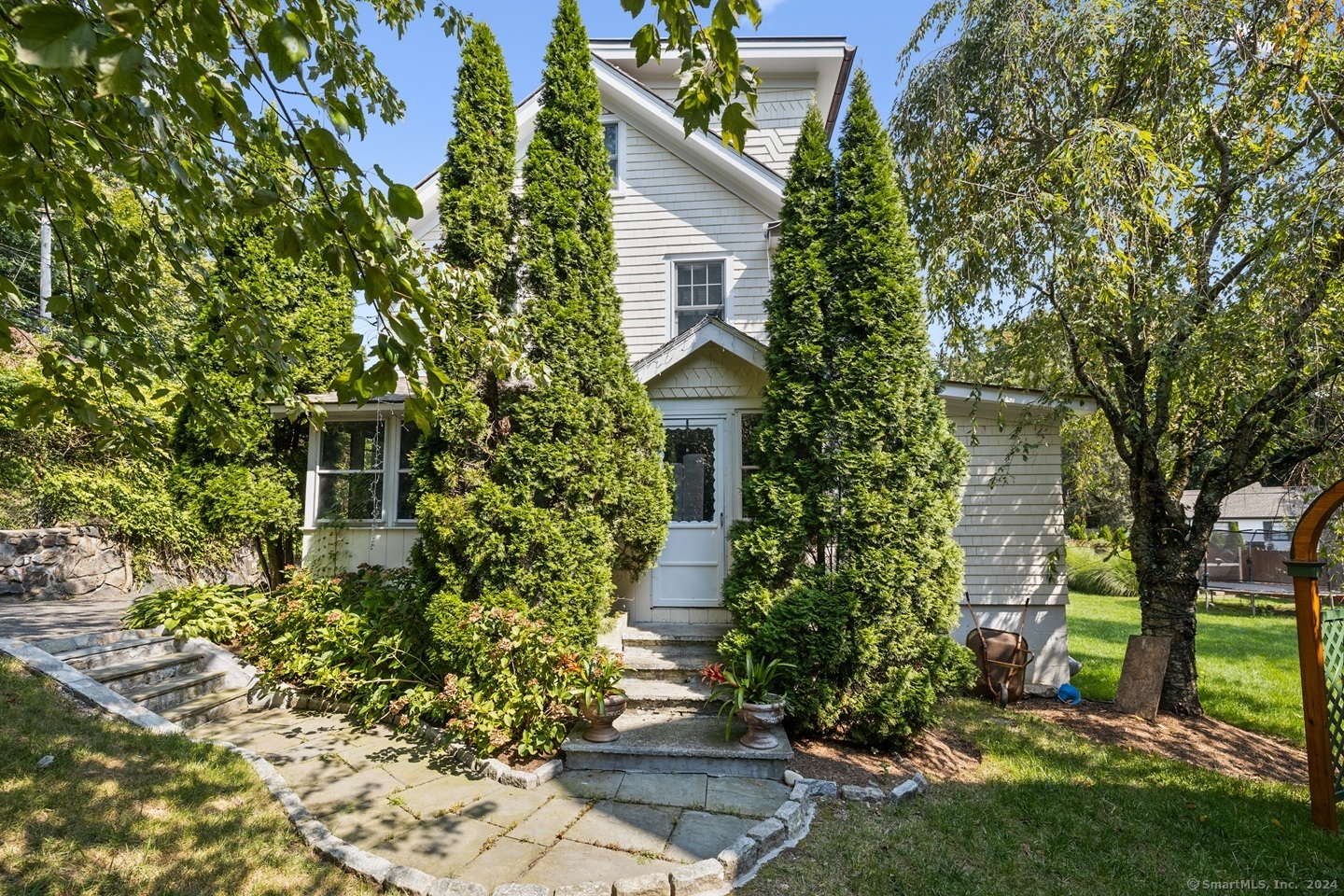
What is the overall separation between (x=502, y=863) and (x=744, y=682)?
2.37m

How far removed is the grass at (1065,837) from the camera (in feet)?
12.4

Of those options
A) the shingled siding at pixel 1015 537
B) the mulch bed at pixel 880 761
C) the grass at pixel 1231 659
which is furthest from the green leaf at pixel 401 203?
the grass at pixel 1231 659

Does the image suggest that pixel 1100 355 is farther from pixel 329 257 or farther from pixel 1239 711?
pixel 329 257

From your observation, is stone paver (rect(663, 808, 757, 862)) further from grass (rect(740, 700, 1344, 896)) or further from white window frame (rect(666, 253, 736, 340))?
white window frame (rect(666, 253, 736, 340))

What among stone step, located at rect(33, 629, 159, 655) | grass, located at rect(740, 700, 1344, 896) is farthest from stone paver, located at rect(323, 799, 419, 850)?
stone step, located at rect(33, 629, 159, 655)

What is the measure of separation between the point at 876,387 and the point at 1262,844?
4149 mm

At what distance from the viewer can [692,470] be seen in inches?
303

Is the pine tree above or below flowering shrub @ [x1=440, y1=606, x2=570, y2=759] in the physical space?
above

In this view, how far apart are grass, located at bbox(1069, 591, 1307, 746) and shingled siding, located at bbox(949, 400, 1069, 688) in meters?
0.88

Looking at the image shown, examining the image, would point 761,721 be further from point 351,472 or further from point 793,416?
point 351,472

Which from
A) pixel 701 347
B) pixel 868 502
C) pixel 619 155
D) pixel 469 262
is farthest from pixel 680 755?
pixel 619 155

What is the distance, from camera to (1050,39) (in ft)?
21.9

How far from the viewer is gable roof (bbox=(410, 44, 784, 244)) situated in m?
9.50

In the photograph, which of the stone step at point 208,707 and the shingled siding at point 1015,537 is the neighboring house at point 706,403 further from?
the stone step at point 208,707
